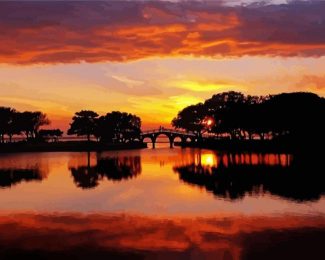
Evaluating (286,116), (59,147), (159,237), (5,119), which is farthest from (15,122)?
(159,237)

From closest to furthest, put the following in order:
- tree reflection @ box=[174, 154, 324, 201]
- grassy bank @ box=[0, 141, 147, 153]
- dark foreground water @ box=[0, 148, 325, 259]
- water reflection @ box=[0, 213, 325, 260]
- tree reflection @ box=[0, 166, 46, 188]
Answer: water reflection @ box=[0, 213, 325, 260]
dark foreground water @ box=[0, 148, 325, 259]
tree reflection @ box=[174, 154, 324, 201]
tree reflection @ box=[0, 166, 46, 188]
grassy bank @ box=[0, 141, 147, 153]

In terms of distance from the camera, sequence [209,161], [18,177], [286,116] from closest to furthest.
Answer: [18,177] → [209,161] → [286,116]

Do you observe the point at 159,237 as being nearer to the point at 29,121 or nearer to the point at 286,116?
the point at 286,116

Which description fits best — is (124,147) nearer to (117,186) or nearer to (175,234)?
(117,186)

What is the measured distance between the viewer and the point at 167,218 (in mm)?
32031

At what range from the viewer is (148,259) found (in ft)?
71.2

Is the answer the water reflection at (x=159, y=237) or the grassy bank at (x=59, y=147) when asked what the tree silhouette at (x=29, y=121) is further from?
the water reflection at (x=159, y=237)

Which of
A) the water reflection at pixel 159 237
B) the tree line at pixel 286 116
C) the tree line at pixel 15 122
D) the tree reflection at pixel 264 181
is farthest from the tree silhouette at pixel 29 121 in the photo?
the water reflection at pixel 159 237

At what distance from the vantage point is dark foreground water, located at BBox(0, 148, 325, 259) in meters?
23.2

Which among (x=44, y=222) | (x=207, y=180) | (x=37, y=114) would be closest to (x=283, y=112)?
(x=207, y=180)

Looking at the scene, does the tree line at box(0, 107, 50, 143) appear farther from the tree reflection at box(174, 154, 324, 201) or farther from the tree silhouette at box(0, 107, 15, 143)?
the tree reflection at box(174, 154, 324, 201)

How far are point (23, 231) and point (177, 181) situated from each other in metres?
29.0

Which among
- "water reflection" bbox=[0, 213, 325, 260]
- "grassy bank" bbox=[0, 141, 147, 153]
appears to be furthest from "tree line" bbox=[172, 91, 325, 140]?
"water reflection" bbox=[0, 213, 325, 260]

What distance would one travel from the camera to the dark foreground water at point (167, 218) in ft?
76.2
